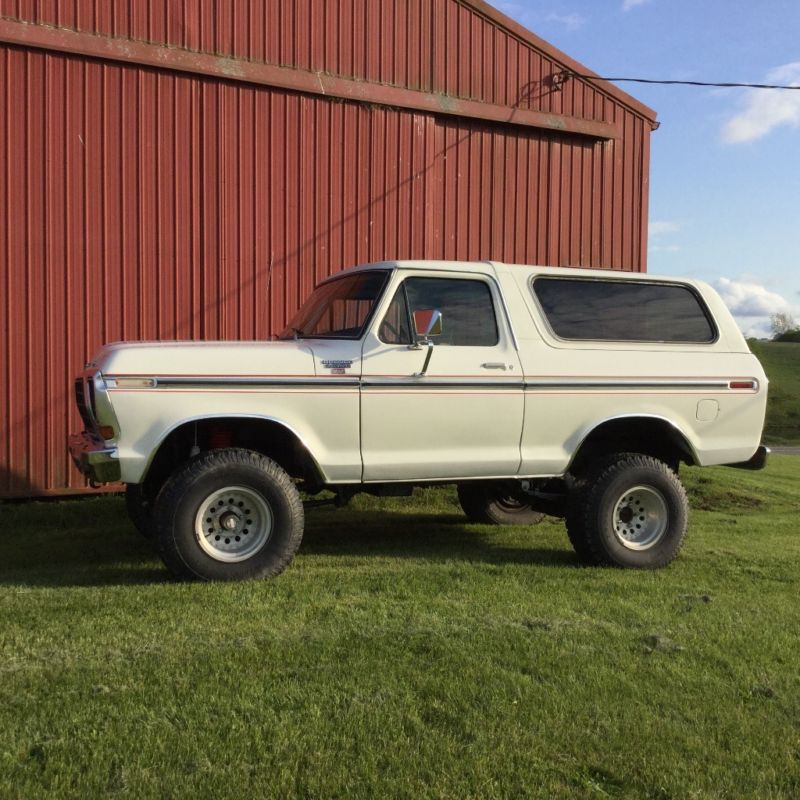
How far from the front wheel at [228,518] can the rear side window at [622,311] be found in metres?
2.29

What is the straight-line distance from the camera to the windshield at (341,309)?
17.4ft

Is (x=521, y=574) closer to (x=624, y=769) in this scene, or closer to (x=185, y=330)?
(x=624, y=769)

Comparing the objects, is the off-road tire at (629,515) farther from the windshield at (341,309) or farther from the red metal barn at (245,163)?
the red metal barn at (245,163)

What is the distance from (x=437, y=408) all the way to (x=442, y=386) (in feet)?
0.49

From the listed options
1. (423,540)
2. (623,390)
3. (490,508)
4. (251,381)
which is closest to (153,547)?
(251,381)

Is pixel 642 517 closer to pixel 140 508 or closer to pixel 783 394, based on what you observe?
pixel 140 508

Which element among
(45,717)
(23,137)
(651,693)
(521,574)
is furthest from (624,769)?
(23,137)

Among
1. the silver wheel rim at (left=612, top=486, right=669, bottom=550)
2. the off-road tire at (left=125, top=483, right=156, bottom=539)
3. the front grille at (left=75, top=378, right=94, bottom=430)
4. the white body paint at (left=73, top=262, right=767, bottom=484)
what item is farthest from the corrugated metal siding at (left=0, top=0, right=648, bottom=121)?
the silver wheel rim at (left=612, top=486, right=669, bottom=550)

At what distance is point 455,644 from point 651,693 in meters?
0.93

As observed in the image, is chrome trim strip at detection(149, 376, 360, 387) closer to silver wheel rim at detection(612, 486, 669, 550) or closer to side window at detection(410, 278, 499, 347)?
side window at detection(410, 278, 499, 347)

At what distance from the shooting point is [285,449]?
5438 millimetres

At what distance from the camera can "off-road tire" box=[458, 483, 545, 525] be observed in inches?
289

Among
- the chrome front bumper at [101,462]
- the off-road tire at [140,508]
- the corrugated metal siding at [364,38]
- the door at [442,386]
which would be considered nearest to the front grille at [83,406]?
the chrome front bumper at [101,462]

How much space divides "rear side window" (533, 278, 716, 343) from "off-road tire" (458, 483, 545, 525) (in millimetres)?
2128
